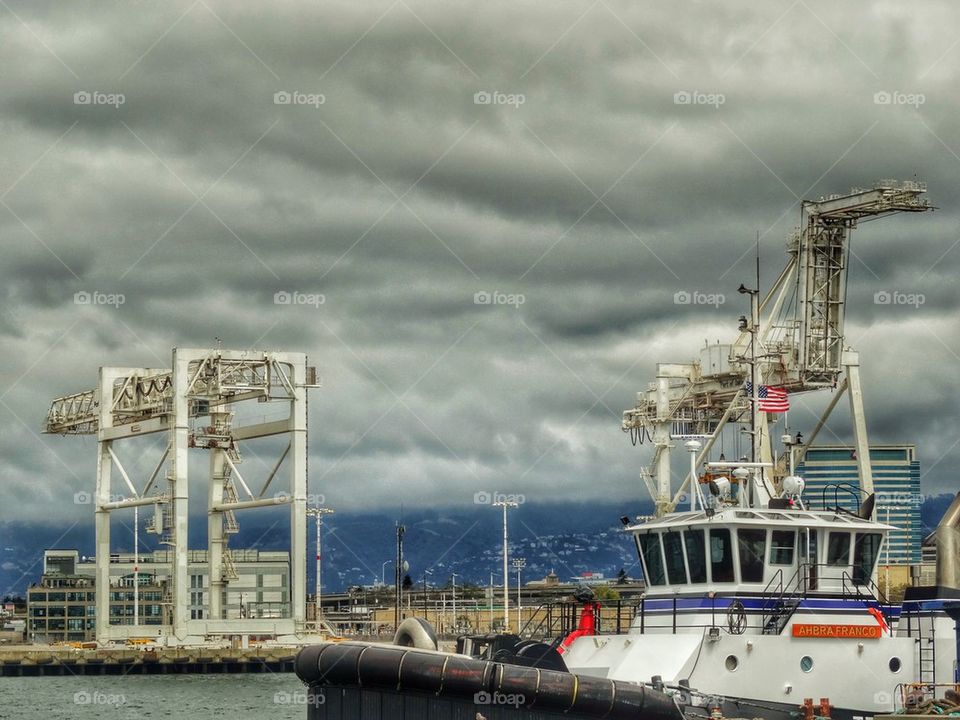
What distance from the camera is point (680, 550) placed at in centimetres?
2395

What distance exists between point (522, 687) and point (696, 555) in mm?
4279

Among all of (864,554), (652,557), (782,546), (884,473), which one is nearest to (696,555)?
(652,557)

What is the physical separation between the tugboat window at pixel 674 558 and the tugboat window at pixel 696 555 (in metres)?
0.15

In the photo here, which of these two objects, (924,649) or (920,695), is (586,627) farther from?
(920,695)

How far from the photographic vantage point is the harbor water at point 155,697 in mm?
56281

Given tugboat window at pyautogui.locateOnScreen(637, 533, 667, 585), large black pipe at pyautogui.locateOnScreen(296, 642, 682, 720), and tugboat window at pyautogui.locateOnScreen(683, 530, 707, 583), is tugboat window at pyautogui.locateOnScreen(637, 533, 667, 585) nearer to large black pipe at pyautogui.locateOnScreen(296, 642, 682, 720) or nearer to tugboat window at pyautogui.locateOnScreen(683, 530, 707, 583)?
tugboat window at pyautogui.locateOnScreen(683, 530, 707, 583)

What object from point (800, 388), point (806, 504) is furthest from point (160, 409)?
point (806, 504)

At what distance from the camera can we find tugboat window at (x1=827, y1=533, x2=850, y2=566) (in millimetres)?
23844

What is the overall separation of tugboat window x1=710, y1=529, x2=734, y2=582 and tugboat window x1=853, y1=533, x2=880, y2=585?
85.6 inches

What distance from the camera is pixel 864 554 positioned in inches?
956

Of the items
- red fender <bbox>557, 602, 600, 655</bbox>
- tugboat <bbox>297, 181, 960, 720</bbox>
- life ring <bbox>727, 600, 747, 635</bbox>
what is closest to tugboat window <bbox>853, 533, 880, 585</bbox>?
tugboat <bbox>297, 181, 960, 720</bbox>

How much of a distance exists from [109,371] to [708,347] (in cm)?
3834

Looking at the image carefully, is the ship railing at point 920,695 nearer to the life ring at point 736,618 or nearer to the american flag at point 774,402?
the life ring at point 736,618

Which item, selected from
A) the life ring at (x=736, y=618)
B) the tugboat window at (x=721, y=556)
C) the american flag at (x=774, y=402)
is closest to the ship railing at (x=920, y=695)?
the life ring at (x=736, y=618)
